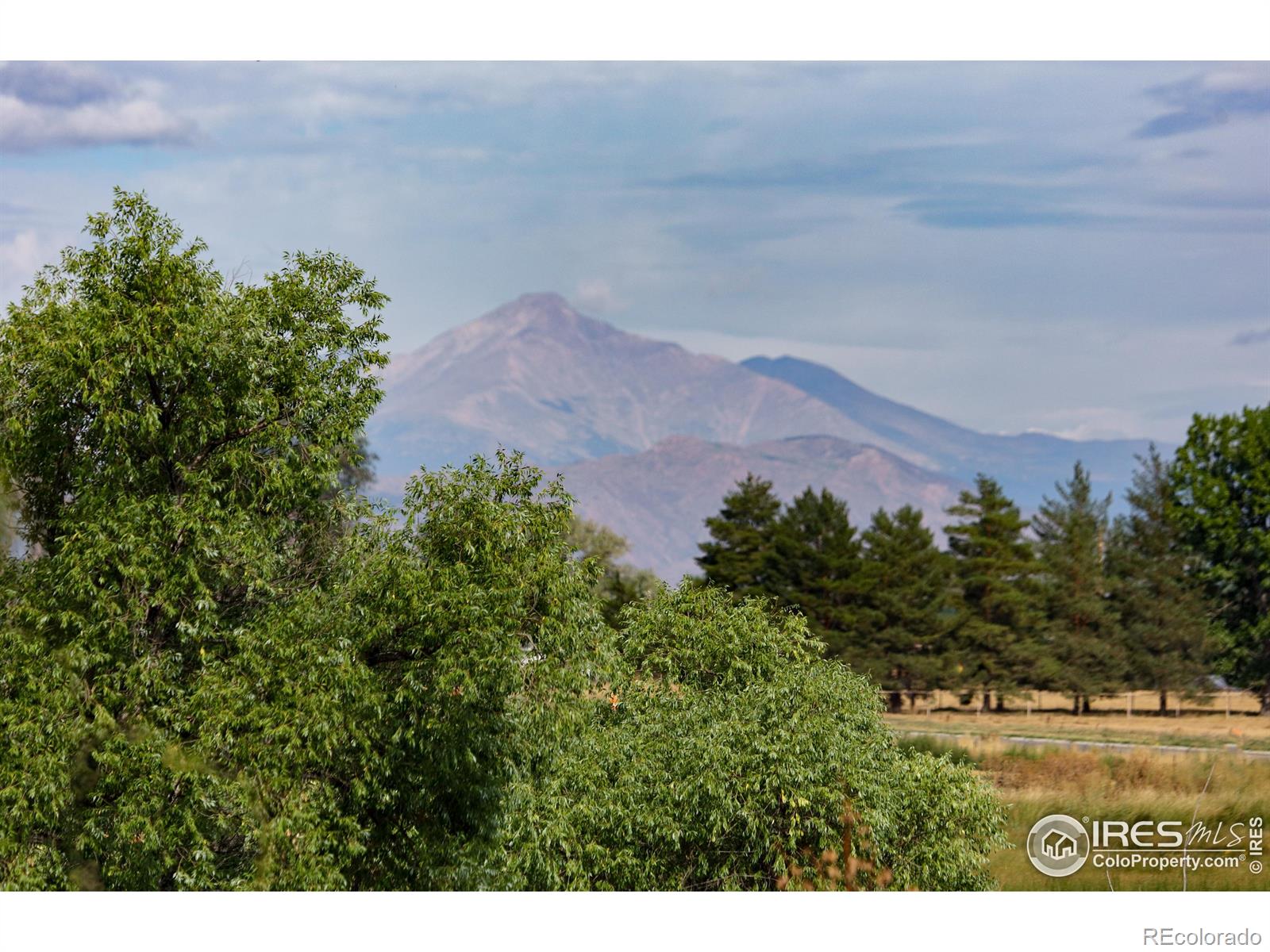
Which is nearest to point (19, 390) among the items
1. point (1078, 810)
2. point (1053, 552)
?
point (1078, 810)

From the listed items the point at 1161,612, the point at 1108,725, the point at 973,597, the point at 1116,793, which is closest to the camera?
the point at 1116,793

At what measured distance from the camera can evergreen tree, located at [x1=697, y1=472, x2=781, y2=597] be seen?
53891mm

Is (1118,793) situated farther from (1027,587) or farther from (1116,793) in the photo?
(1027,587)

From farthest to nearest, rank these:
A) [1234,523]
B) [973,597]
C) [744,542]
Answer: [973,597]
[744,542]
[1234,523]

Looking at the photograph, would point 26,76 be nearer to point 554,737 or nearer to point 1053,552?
point 554,737

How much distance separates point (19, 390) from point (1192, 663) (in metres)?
53.6

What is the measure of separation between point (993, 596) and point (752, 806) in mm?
44439

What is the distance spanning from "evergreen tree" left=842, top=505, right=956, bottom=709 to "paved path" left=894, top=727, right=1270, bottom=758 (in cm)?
1017

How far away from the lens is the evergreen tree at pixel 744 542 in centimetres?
5389

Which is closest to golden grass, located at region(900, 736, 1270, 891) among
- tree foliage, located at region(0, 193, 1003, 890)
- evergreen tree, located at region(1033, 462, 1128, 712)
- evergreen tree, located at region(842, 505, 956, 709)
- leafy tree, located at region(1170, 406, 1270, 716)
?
tree foliage, located at region(0, 193, 1003, 890)

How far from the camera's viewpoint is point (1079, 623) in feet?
189

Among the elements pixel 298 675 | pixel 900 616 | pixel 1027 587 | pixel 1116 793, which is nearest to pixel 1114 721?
pixel 1027 587

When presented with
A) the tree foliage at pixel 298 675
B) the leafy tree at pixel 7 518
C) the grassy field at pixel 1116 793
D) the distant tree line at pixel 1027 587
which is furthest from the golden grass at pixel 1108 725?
the leafy tree at pixel 7 518

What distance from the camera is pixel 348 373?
53.4 feet
